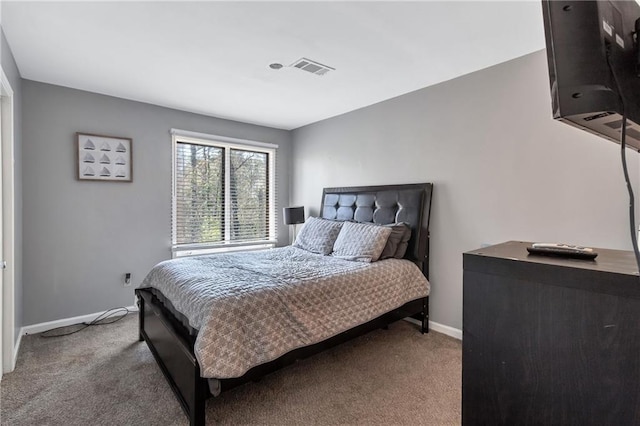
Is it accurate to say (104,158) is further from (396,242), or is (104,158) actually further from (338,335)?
(396,242)

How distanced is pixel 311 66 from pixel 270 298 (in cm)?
194

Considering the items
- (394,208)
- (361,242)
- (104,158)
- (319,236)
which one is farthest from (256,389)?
(104,158)

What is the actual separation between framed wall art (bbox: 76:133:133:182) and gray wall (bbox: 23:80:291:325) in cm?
7

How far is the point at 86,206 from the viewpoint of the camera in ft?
10.8

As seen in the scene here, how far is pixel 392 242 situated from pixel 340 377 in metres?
1.32

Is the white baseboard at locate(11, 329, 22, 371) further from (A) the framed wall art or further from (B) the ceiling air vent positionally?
(B) the ceiling air vent

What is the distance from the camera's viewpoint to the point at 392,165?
137 inches

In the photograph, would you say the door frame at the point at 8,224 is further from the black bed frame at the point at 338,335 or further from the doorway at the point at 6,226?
the black bed frame at the point at 338,335

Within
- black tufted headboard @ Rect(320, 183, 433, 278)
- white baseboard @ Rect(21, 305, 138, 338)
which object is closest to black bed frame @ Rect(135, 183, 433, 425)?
black tufted headboard @ Rect(320, 183, 433, 278)

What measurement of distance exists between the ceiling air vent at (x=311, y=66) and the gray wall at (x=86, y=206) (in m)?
1.98

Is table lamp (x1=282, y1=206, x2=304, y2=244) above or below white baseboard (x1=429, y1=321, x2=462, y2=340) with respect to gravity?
above

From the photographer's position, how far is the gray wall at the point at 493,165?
219 cm

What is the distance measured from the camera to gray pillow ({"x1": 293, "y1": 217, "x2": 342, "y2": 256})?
134 inches

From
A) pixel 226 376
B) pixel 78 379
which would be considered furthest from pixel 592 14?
pixel 78 379
